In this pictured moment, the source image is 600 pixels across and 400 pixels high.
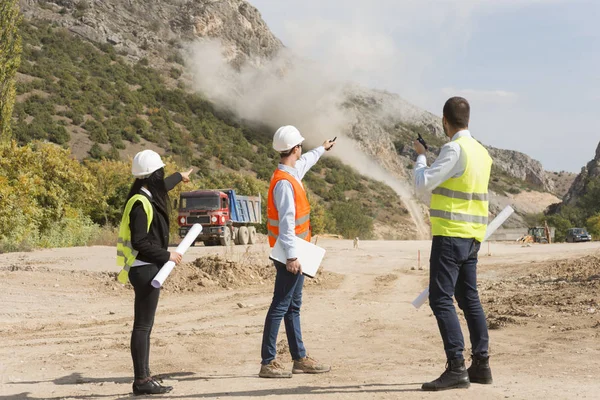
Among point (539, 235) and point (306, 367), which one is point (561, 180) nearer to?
point (539, 235)

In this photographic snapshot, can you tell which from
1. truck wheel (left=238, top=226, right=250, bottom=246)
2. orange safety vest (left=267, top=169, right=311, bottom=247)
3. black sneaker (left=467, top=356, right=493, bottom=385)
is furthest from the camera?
truck wheel (left=238, top=226, right=250, bottom=246)

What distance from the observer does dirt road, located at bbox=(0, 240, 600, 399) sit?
20.8 feet

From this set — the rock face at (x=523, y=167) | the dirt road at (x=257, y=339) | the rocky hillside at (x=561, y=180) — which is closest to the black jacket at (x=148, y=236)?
the dirt road at (x=257, y=339)

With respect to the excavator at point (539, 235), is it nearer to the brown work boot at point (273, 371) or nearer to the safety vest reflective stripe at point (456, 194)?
the brown work boot at point (273, 371)

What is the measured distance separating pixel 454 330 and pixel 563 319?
5.36 meters

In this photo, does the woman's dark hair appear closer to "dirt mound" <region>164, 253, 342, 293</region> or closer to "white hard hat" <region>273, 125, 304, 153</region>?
"white hard hat" <region>273, 125, 304, 153</region>

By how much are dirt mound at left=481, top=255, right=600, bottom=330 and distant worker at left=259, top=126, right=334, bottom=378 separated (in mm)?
4558

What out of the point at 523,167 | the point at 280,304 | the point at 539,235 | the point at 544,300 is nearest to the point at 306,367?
the point at 280,304

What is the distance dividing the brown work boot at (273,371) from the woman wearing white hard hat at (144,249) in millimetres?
824

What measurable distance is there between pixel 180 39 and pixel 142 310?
88.3m

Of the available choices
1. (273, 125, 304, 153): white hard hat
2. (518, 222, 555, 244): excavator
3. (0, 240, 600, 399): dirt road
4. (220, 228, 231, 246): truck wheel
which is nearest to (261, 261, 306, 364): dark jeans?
(0, 240, 600, 399): dirt road

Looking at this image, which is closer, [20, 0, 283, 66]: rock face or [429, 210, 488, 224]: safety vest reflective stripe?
[429, 210, 488, 224]: safety vest reflective stripe

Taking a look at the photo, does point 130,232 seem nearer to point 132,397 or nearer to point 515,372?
point 132,397

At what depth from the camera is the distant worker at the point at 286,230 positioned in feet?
21.0
